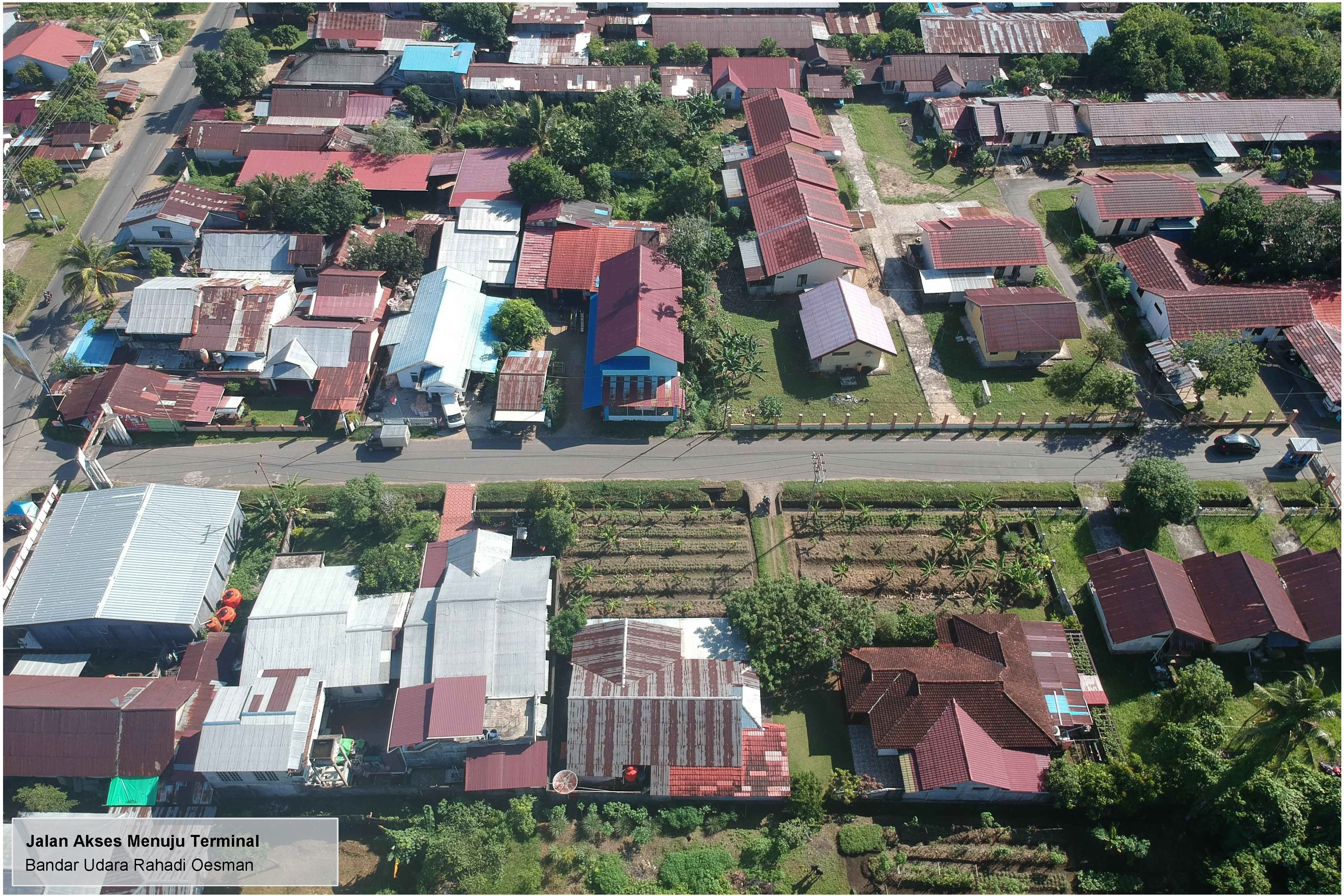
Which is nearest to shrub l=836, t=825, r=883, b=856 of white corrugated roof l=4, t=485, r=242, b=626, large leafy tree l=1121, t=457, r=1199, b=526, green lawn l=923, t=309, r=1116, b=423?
large leafy tree l=1121, t=457, r=1199, b=526

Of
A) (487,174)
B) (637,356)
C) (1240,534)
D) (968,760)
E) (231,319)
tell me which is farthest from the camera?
(487,174)

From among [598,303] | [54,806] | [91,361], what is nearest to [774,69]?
[598,303]

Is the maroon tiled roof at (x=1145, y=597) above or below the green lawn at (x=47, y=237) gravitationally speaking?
below

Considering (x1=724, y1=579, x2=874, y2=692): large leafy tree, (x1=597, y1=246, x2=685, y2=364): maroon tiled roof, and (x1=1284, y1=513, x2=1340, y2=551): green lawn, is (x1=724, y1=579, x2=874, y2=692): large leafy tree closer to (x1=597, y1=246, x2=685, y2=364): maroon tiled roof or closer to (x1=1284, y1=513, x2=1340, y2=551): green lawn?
(x1=597, y1=246, x2=685, y2=364): maroon tiled roof

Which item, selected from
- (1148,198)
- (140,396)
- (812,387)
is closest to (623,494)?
(812,387)

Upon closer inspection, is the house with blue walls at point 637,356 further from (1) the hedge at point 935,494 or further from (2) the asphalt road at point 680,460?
(1) the hedge at point 935,494

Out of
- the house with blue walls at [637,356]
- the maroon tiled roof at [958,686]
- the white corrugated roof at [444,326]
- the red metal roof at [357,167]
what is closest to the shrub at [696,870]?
the maroon tiled roof at [958,686]

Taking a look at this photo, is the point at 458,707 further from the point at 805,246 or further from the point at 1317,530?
the point at 1317,530
